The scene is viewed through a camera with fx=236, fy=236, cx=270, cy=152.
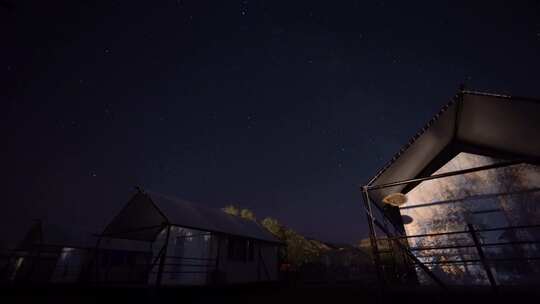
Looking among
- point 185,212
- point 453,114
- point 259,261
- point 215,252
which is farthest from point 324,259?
point 453,114

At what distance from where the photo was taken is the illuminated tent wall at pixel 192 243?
1220 cm

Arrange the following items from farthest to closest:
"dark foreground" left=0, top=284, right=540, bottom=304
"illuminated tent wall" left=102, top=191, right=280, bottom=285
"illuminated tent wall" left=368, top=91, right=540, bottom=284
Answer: "illuminated tent wall" left=102, top=191, right=280, bottom=285 → "illuminated tent wall" left=368, top=91, right=540, bottom=284 → "dark foreground" left=0, top=284, right=540, bottom=304

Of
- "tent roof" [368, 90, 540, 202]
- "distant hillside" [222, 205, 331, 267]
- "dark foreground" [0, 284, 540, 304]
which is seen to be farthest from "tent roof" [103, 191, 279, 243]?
"distant hillside" [222, 205, 331, 267]

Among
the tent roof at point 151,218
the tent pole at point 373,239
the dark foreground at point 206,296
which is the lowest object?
the dark foreground at point 206,296

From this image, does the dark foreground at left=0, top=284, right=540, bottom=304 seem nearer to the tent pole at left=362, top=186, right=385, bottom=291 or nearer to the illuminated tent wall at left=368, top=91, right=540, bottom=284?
the tent pole at left=362, top=186, right=385, bottom=291

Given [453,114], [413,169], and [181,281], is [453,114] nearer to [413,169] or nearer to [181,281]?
[413,169]

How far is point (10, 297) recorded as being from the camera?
225 inches

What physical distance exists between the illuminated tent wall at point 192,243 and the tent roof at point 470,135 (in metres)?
8.90

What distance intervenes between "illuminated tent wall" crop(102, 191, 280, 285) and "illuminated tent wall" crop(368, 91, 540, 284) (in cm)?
891

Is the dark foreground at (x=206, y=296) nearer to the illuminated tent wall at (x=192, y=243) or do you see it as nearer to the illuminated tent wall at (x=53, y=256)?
the illuminated tent wall at (x=192, y=243)

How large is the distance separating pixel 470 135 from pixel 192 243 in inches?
562

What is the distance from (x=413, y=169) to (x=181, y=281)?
13038 millimetres

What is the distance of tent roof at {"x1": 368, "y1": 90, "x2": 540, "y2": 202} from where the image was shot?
5.57 meters

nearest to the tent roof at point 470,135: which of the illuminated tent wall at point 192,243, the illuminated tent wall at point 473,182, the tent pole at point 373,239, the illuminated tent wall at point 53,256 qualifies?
the illuminated tent wall at point 473,182
